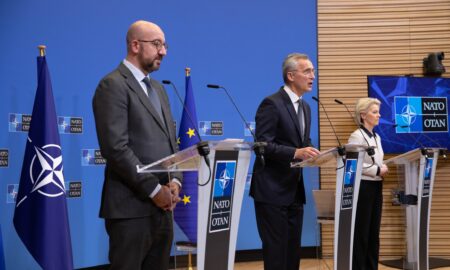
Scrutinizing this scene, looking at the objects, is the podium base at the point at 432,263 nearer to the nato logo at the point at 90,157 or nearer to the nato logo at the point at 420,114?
the nato logo at the point at 420,114

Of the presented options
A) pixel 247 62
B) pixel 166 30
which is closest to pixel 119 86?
pixel 166 30

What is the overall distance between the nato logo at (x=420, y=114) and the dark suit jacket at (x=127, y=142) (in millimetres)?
3991

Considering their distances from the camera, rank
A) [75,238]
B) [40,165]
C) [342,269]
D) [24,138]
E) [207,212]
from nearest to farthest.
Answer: [207,212] → [342,269] → [40,165] → [24,138] → [75,238]

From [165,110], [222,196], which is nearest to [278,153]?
[165,110]

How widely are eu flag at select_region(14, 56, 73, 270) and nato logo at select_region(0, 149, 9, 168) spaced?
637 mm

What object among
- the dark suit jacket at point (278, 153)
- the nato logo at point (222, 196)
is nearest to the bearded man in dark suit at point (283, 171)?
the dark suit jacket at point (278, 153)

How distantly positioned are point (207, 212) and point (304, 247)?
3.86 meters

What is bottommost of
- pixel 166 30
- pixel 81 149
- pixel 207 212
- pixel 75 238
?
pixel 75 238

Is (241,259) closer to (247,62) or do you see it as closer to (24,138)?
(247,62)

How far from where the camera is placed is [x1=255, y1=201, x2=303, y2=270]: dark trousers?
3.15 meters

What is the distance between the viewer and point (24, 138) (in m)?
4.23

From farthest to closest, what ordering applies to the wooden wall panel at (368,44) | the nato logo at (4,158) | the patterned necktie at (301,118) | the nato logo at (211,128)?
the wooden wall panel at (368,44), the nato logo at (211,128), the nato logo at (4,158), the patterned necktie at (301,118)

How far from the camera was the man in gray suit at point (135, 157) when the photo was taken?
235 cm

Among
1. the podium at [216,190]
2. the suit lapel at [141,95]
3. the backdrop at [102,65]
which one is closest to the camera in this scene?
the podium at [216,190]
